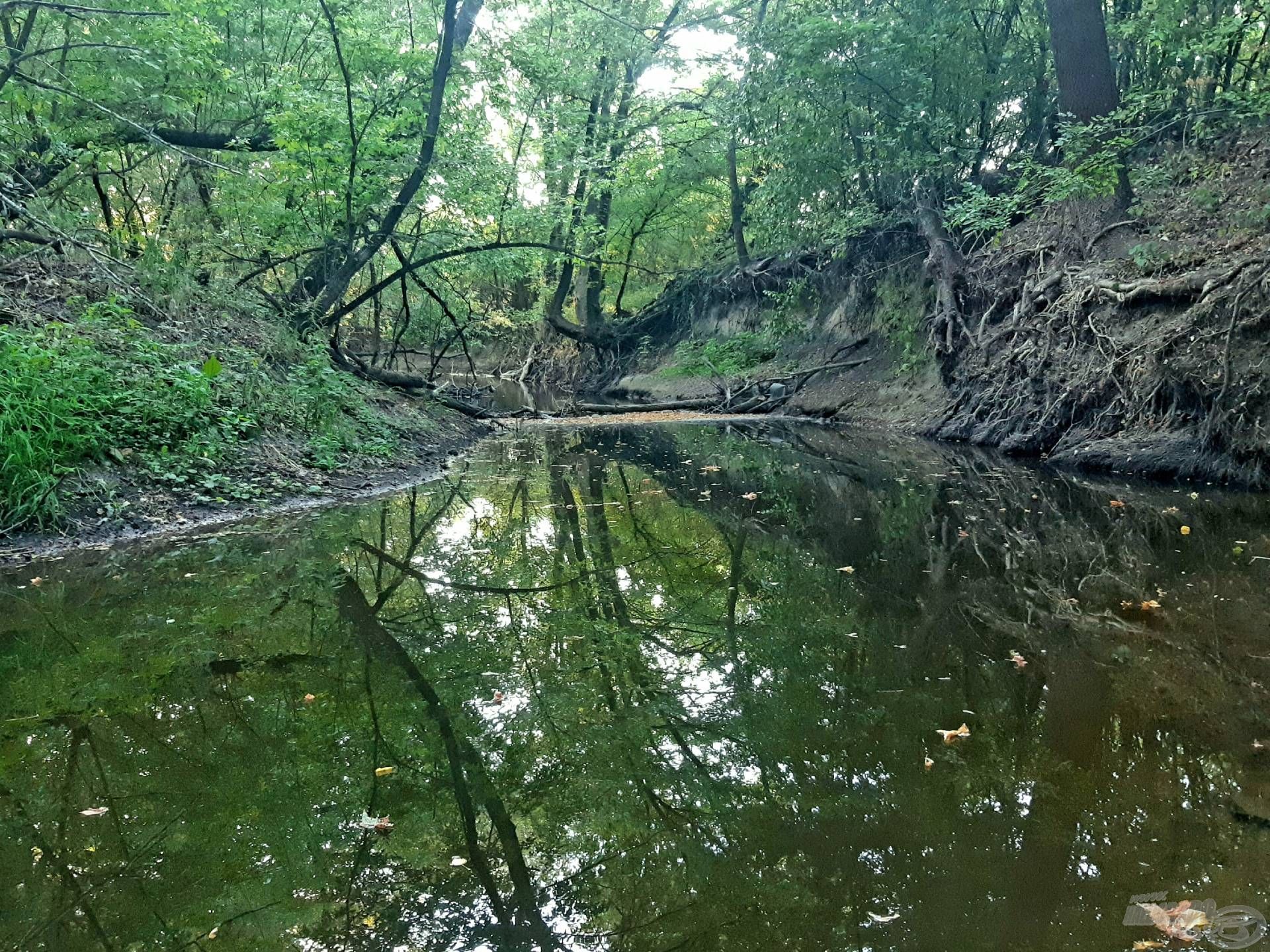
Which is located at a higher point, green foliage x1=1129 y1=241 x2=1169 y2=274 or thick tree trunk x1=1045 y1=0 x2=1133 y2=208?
thick tree trunk x1=1045 y1=0 x2=1133 y2=208

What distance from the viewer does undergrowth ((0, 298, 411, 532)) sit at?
545 cm

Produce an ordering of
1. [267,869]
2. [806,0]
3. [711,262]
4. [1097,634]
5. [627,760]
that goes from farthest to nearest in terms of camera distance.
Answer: [711,262] < [806,0] < [1097,634] < [627,760] < [267,869]

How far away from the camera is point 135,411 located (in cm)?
636

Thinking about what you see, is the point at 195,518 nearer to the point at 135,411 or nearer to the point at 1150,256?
the point at 135,411

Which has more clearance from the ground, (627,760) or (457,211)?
(457,211)

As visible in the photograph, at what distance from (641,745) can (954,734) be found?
3.30 ft

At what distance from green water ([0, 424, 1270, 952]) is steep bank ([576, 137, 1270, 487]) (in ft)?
7.12

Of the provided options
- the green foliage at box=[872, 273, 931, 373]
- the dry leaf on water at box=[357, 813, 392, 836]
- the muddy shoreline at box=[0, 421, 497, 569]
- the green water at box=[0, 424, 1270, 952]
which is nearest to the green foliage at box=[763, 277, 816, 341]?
the green foliage at box=[872, 273, 931, 373]

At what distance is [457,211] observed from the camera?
12.3 metres

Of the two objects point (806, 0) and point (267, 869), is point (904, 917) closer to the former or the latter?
point (267, 869)

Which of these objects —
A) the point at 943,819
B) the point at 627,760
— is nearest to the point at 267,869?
the point at 627,760

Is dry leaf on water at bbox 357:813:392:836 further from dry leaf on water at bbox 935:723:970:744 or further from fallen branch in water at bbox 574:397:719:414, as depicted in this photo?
fallen branch in water at bbox 574:397:719:414

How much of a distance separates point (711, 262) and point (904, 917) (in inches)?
849

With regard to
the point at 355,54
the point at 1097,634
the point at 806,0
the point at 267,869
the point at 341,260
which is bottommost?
the point at 267,869
